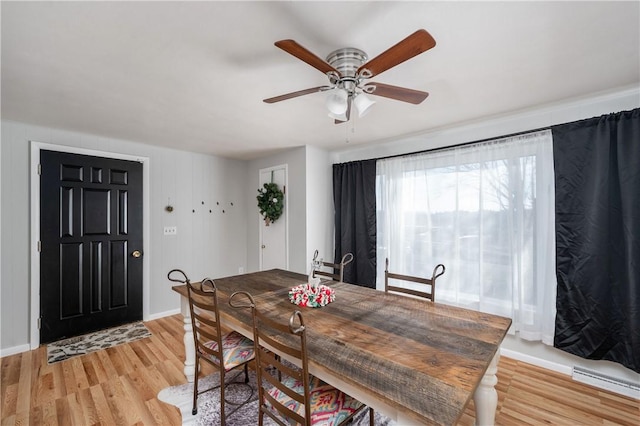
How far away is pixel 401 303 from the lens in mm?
1900

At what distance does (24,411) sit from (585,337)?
4.32 meters

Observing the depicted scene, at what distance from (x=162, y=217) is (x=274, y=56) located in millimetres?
3090

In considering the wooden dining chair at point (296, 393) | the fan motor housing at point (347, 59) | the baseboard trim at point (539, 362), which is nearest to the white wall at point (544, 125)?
the baseboard trim at point (539, 362)

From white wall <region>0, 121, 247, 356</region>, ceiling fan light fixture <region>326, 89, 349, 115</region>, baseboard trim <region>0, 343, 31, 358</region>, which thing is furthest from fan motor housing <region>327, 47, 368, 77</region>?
baseboard trim <region>0, 343, 31, 358</region>

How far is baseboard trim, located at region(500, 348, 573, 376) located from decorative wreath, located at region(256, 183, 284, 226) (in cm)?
314

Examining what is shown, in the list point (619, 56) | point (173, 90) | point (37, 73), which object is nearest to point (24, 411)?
point (37, 73)

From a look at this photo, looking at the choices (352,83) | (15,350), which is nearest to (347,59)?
(352,83)

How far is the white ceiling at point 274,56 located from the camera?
1.32 meters

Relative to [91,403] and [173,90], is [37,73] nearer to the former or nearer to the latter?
[173,90]

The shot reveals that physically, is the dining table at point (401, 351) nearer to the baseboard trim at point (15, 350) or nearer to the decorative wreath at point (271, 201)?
the decorative wreath at point (271, 201)

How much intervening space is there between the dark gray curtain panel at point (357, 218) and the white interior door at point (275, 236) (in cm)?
77

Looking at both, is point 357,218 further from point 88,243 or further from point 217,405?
point 88,243

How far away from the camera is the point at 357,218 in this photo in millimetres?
3812

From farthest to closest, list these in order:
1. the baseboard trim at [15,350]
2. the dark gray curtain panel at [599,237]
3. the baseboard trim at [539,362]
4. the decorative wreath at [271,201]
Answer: the decorative wreath at [271,201], the baseboard trim at [15,350], the baseboard trim at [539,362], the dark gray curtain panel at [599,237]
